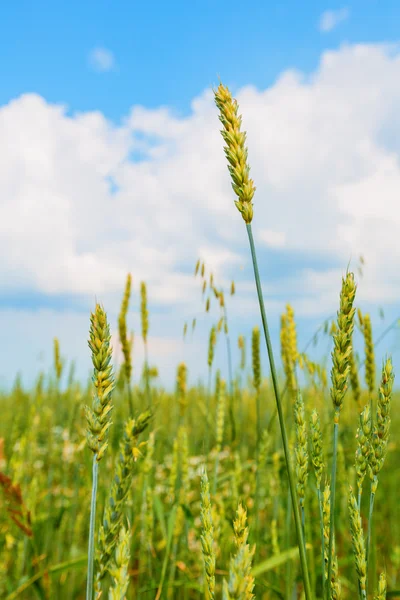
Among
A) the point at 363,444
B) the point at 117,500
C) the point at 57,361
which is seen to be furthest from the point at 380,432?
the point at 57,361

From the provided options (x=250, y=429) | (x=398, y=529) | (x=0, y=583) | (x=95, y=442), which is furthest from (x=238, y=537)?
(x=250, y=429)

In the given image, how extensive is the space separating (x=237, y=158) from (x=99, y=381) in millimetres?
482

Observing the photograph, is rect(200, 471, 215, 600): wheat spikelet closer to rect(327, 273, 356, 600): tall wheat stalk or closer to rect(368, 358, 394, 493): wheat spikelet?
rect(327, 273, 356, 600): tall wheat stalk

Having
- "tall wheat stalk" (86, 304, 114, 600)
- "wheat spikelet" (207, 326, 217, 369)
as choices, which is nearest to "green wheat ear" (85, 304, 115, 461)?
"tall wheat stalk" (86, 304, 114, 600)

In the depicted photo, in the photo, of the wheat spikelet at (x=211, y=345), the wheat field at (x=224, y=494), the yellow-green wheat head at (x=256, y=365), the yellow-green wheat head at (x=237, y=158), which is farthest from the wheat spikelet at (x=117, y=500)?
the wheat spikelet at (x=211, y=345)

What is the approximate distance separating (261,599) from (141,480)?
2.85 feet

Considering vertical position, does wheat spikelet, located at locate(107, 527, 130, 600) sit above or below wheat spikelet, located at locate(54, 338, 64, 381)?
below

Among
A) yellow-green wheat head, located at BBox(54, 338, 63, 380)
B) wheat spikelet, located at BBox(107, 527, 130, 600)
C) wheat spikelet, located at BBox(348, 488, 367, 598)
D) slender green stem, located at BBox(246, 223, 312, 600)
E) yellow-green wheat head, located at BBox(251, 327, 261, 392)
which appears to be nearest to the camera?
wheat spikelet, located at BBox(107, 527, 130, 600)

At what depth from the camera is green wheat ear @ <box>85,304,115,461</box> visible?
889 millimetres

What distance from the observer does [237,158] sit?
40.3 inches

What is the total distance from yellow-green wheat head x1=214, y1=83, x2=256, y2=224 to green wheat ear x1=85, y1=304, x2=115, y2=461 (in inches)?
13.1

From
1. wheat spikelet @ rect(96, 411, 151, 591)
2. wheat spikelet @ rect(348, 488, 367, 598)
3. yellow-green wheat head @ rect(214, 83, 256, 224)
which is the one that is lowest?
wheat spikelet @ rect(348, 488, 367, 598)

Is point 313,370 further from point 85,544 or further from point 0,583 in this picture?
point 85,544

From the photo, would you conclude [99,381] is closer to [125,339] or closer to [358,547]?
[358,547]
